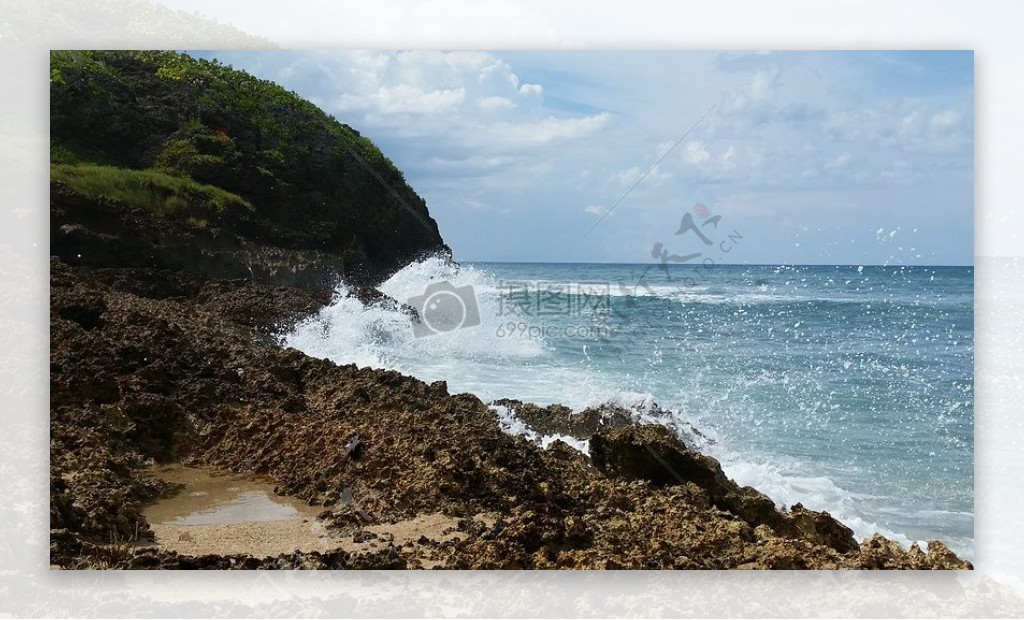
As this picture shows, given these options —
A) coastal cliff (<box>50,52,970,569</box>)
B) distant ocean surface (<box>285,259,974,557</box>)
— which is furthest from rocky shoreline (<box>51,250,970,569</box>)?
distant ocean surface (<box>285,259,974,557</box>)

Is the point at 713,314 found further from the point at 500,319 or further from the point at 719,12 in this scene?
the point at 719,12

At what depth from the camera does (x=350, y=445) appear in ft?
13.7

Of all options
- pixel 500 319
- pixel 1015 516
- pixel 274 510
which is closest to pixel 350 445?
pixel 274 510

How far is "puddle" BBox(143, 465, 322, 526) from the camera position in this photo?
12.7 feet

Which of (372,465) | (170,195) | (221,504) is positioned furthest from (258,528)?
(170,195)

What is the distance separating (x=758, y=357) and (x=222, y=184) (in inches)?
139

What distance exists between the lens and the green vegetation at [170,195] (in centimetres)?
Answer: 523

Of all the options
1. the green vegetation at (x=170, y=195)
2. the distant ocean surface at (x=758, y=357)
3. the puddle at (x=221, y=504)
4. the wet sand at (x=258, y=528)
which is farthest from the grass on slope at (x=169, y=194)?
the wet sand at (x=258, y=528)

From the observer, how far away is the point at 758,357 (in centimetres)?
598

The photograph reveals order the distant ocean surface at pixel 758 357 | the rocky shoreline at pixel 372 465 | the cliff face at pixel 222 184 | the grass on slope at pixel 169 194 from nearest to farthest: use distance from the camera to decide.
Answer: the rocky shoreline at pixel 372 465 → the distant ocean surface at pixel 758 357 → the cliff face at pixel 222 184 → the grass on slope at pixel 169 194

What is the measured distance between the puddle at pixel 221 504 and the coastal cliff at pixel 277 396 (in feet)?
0.21

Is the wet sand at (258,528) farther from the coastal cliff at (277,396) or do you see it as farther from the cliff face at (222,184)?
the cliff face at (222,184)

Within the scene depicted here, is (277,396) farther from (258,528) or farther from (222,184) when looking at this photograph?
(222,184)

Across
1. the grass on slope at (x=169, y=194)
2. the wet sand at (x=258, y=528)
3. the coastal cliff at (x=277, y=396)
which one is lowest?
the wet sand at (x=258, y=528)
